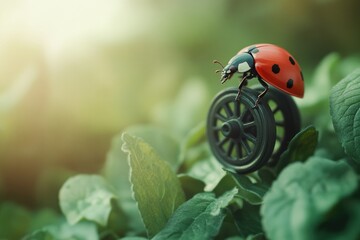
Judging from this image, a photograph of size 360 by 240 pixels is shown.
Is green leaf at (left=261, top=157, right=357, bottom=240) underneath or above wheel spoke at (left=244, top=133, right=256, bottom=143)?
underneath

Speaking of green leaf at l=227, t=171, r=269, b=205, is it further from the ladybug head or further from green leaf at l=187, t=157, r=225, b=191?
the ladybug head

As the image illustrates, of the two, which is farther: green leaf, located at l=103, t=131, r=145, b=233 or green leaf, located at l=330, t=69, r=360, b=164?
green leaf, located at l=103, t=131, r=145, b=233

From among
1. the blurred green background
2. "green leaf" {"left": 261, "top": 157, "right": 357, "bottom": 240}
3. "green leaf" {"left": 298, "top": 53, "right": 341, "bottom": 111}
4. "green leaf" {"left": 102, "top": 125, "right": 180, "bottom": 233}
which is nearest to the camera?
"green leaf" {"left": 261, "top": 157, "right": 357, "bottom": 240}

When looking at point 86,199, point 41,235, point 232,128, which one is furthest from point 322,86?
point 41,235

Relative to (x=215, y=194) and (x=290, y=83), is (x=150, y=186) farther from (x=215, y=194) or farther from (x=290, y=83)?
(x=290, y=83)

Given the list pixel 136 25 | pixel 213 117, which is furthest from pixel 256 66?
pixel 136 25

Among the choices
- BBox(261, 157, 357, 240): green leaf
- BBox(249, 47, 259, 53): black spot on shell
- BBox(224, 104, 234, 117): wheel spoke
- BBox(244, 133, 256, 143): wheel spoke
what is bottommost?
BBox(261, 157, 357, 240): green leaf

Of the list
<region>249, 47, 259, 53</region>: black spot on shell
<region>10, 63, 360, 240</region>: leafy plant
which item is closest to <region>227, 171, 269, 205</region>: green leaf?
<region>10, 63, 360, 240</region>: leafy plant
